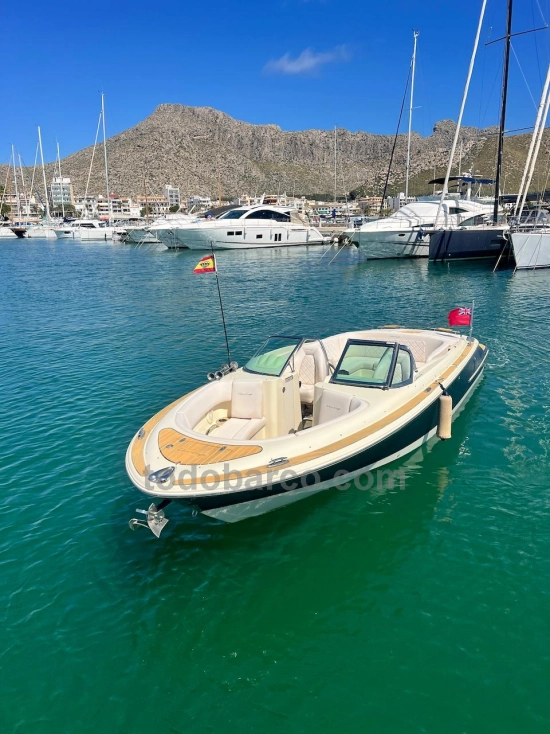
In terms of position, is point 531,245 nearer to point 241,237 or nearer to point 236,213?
point 241,237

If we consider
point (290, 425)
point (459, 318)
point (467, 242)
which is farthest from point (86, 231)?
point (290, 425)

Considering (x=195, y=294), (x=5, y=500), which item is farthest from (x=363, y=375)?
(x=195, y=294)

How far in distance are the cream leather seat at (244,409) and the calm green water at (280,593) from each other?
1.83 meters

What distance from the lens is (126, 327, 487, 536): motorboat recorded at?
25.2 ft

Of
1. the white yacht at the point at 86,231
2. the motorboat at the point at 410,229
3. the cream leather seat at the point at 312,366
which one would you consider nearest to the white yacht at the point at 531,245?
the motorboat at the point at 410,229

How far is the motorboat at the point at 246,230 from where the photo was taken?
6588 centimetres

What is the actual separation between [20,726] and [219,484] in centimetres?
358

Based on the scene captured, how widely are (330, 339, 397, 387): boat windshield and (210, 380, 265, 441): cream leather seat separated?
1694 mm

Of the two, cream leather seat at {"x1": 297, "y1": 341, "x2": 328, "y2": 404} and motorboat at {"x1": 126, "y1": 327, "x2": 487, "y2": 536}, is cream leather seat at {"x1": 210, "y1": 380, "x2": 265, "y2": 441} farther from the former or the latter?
cream leather seat at {"x1": 297, "y1": 341, "x2": 328, "y2": 404}

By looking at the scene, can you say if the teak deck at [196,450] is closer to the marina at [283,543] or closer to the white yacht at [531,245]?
the marina at [283,543]

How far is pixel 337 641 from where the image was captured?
645 centimetres

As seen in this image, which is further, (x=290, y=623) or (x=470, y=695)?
(x=290, y=623)

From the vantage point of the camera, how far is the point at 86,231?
341 feet

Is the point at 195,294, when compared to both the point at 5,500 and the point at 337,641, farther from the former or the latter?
the point at 337,641
